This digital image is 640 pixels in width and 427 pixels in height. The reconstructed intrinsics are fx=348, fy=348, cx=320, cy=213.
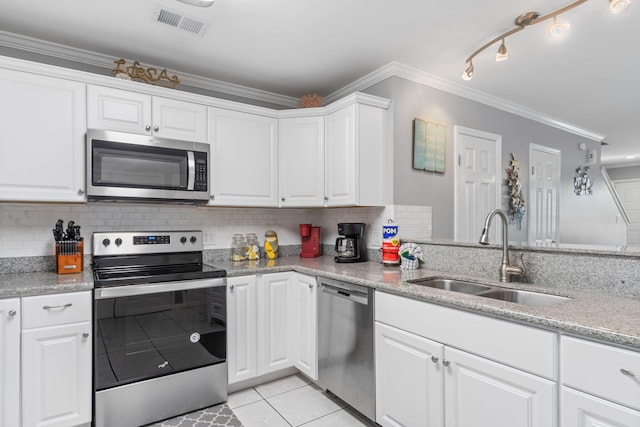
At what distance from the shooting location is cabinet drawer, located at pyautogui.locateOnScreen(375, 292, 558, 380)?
48.9 inches

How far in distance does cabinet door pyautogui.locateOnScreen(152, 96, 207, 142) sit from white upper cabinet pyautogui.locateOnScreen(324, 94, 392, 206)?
3.26ft

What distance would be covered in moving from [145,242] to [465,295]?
217 cm

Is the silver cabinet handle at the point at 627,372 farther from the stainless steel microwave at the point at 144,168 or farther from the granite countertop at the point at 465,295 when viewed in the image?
the stainless steel microwave at the point at 144,168

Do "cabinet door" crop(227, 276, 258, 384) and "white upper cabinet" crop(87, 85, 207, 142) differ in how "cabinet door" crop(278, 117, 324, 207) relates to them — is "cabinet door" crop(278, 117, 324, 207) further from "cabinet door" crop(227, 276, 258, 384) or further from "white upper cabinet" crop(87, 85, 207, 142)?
"cabinet door" crop(227, 276, 258, 384)

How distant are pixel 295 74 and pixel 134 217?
172cm

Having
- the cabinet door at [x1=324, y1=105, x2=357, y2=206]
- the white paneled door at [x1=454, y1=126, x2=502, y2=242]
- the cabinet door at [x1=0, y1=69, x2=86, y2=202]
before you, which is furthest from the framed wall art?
the cabinet door at [x1=0, y1=69, x2=86, y2=202]

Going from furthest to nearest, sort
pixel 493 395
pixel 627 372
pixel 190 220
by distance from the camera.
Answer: pixel 190 220
pixel 493 395
pixel 627 372

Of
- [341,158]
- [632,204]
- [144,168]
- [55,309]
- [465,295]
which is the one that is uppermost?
[341,158]

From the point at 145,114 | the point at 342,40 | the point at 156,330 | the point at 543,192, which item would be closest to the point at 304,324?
the point at 156,330

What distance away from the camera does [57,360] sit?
1837mm

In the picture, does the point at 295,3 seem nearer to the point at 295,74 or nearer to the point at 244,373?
the point at 295,74

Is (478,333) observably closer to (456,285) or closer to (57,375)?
(456,285)

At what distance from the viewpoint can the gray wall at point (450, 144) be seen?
2.79 metres

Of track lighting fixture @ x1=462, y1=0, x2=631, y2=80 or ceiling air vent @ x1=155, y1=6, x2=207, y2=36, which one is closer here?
track lighting fixture @ x1=462, y1=0, x2=631, y2=80
